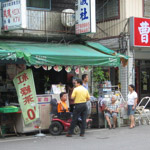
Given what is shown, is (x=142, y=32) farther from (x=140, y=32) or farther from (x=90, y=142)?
(x=90, y=142)

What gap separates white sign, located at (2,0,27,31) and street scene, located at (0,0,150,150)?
0.03 metres

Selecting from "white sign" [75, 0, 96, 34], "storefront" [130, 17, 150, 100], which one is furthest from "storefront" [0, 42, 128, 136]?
"storefront" [130, 17, 150, 100]

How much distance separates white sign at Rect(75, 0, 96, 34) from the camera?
13289mm

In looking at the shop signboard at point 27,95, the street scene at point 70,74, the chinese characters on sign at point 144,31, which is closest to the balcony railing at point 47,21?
the street scene at point 70,74

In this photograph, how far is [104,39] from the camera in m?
16.4

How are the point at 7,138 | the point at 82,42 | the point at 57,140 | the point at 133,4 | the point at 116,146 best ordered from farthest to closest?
the point at 133,4, the point at 82,42, the point at 7,138, the point at 57,140, the point at 116,146

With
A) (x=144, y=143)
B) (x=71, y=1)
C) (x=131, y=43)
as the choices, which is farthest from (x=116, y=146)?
(x=71, y=1)

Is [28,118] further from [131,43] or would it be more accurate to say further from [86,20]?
[131,43]

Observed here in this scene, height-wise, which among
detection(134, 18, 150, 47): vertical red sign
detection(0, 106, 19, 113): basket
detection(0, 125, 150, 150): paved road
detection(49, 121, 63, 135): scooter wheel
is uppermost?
detection(134, 18, 150, 47): vertical red sign

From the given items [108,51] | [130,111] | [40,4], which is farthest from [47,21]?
[130,111]

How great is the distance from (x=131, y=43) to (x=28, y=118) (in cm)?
637

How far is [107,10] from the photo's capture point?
16.8 m

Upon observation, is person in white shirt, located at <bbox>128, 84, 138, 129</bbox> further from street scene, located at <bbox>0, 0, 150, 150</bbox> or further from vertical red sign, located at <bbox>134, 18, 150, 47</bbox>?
vertical red sign, located at <bbox>134, 18, 150, 47</bbox>

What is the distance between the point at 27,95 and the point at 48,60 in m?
1.50
